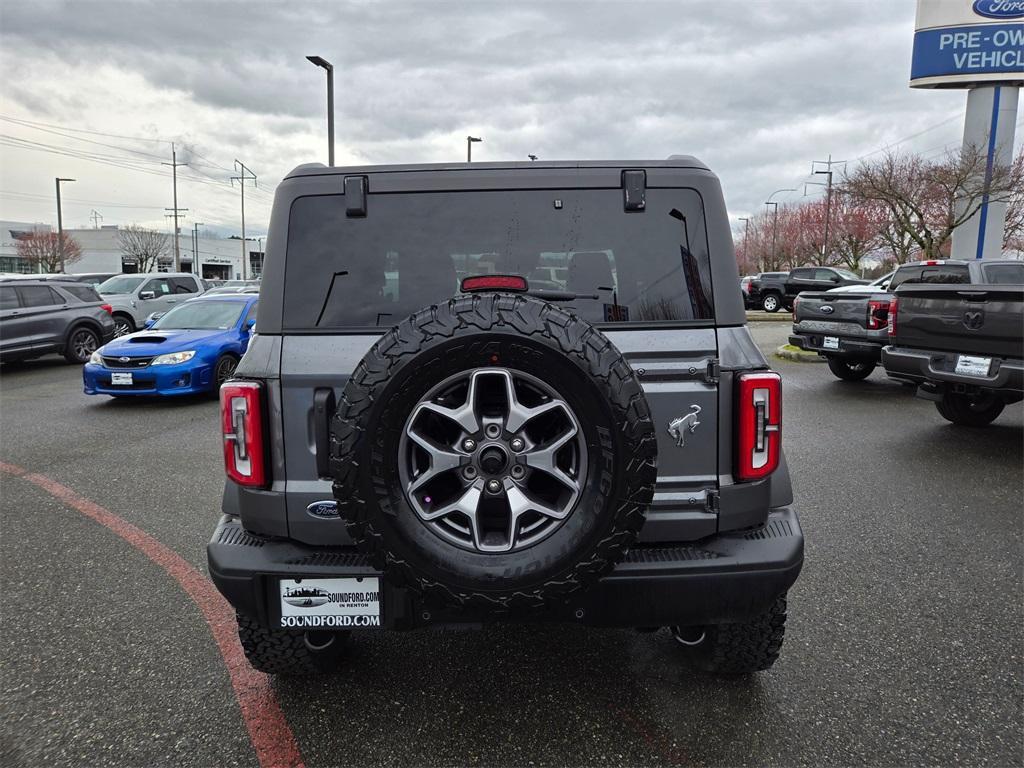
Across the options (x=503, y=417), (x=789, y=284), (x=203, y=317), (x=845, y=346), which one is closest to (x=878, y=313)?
(x=845, y=346)

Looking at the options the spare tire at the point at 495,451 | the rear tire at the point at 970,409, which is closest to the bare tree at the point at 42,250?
the rear tire at the point at 970,409

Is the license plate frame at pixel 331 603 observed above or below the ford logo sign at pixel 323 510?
below

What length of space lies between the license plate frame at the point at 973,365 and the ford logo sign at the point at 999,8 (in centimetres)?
2022

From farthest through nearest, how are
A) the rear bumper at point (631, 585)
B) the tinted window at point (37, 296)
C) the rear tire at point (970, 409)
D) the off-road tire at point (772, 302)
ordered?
the off-road tire at point (772, 302), the tinted window at point (37, 296), the rear tire at point (970, 409), the rear bumper at point (631, 585)

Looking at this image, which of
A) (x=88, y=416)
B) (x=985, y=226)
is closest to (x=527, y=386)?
(x=88, y=416)

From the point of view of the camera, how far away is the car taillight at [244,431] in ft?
7.80

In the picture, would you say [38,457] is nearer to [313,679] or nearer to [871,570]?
[313,679]

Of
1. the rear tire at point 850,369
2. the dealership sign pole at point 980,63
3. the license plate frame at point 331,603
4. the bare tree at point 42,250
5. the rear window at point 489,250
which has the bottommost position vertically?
the rear tire at point 850,369

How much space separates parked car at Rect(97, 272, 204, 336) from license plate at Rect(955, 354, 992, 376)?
16.4 metres

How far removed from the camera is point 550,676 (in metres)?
2.89

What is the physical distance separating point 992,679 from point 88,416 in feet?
30.4

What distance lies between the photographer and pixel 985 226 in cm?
2392

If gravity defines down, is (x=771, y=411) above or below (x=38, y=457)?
above

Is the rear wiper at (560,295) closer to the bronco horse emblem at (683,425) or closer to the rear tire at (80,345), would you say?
the bronco horse emblem at (683,425)
